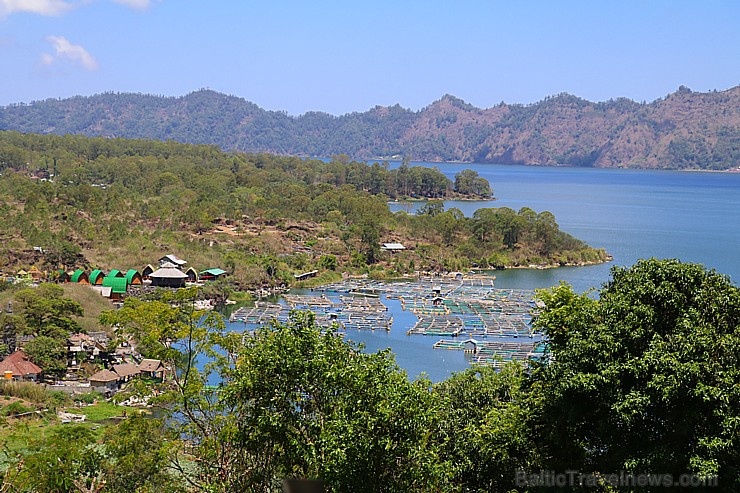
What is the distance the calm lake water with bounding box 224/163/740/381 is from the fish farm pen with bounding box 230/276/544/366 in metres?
0.49

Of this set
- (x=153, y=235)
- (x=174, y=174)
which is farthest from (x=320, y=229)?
(x=174, y=174)

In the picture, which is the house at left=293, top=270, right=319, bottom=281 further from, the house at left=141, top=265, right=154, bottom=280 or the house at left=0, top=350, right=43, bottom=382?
the house at left=0, top=350, right=43, bottom=382

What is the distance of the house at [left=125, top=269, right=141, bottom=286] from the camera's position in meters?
20.1

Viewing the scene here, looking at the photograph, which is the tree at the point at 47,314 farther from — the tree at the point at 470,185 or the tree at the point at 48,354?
the tree at the point at 470,185

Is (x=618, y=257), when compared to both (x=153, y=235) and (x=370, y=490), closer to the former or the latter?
(x=153, y=235)

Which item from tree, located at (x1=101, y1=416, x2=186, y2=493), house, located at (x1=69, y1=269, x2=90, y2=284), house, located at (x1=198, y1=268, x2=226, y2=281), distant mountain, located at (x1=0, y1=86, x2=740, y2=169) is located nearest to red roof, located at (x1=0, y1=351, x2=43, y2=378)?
tree, located at (x1=101, y1=416, x2=186, y2=493)

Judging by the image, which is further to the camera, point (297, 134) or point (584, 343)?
point (297, 134)

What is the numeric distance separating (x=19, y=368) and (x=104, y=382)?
1312 millimetres

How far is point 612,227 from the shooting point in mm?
37281

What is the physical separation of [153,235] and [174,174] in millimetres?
12333

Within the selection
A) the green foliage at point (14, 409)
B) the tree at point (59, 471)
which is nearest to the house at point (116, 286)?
the green foliage at point (14, 409)

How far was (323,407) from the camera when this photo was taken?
4441mm

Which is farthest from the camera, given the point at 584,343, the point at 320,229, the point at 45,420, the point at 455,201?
the point at 455,201

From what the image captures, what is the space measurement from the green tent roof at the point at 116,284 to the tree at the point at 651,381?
51.3 feet
